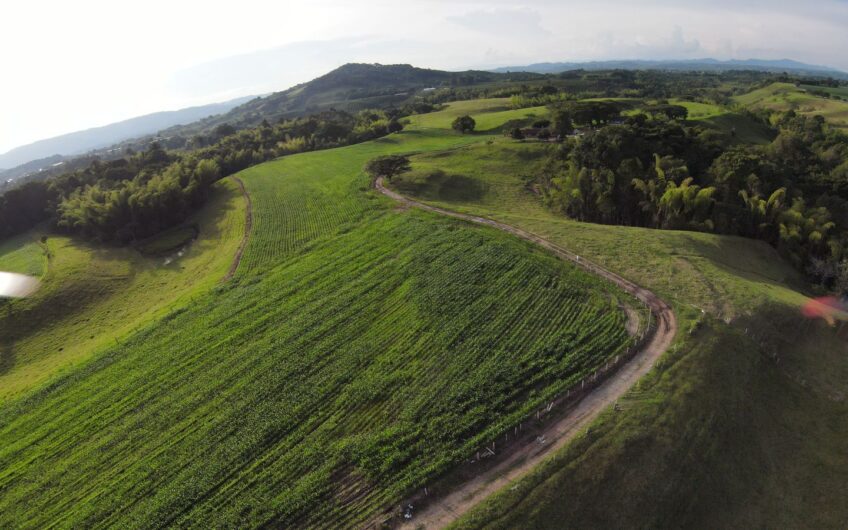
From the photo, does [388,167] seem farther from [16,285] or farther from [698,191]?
[16,285]

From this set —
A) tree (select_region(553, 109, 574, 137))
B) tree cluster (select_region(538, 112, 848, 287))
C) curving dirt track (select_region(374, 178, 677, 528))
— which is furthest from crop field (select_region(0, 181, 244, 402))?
tree (select_region(553, 109, 574, 137))

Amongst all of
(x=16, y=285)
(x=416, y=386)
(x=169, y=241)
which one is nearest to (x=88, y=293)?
(x=16, y=285)

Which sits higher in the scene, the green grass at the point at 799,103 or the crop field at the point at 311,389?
the green grass at the point at 799,103

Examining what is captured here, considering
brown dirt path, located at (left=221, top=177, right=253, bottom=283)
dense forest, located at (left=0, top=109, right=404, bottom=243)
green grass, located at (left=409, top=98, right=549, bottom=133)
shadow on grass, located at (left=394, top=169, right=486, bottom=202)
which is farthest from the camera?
green grass, located at (left=409, top=98, right=549, bottom=133)

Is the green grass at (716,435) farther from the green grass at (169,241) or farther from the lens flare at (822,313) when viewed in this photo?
the green grass at (169,241)

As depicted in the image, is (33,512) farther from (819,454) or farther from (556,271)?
(819,454)

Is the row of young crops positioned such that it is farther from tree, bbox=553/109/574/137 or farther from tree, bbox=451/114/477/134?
tree, bbox=451/114/477/134

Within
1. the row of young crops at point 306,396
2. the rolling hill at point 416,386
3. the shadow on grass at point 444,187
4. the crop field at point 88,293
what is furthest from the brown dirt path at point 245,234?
the shadow on grass at point 444,187
